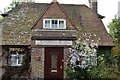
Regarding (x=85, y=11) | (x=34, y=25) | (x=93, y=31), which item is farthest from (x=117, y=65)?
(x=34, y=25)

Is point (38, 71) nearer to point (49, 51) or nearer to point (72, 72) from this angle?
point (49, 51)

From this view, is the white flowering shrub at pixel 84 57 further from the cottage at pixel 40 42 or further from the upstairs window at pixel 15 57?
the upstairs window at pixel 15 57

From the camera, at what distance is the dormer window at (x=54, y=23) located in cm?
2516

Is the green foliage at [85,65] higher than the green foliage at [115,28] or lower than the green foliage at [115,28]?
lower

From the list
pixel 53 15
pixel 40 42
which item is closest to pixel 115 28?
pixel 53 15

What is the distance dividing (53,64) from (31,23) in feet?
16.9

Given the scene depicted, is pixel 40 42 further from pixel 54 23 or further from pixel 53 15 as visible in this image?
pixel 53 15

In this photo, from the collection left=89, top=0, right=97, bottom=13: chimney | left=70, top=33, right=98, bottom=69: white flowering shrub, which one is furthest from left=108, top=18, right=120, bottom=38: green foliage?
left=70, top=33, right=98, bottom=69: white flowering shrub

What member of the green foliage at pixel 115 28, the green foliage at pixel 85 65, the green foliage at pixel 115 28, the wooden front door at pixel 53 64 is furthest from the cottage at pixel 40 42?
the green foliage at pixel 115 28

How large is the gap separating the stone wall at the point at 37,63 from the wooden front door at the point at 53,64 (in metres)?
0.31

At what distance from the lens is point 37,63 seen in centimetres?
2377

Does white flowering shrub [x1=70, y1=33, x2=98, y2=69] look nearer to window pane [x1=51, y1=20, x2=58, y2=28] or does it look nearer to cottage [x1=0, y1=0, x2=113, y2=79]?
cottage [x1=0, y1=0, x2=113, y2=79]

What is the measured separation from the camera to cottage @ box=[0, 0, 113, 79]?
78.0 feet

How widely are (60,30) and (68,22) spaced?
104 centimetres
